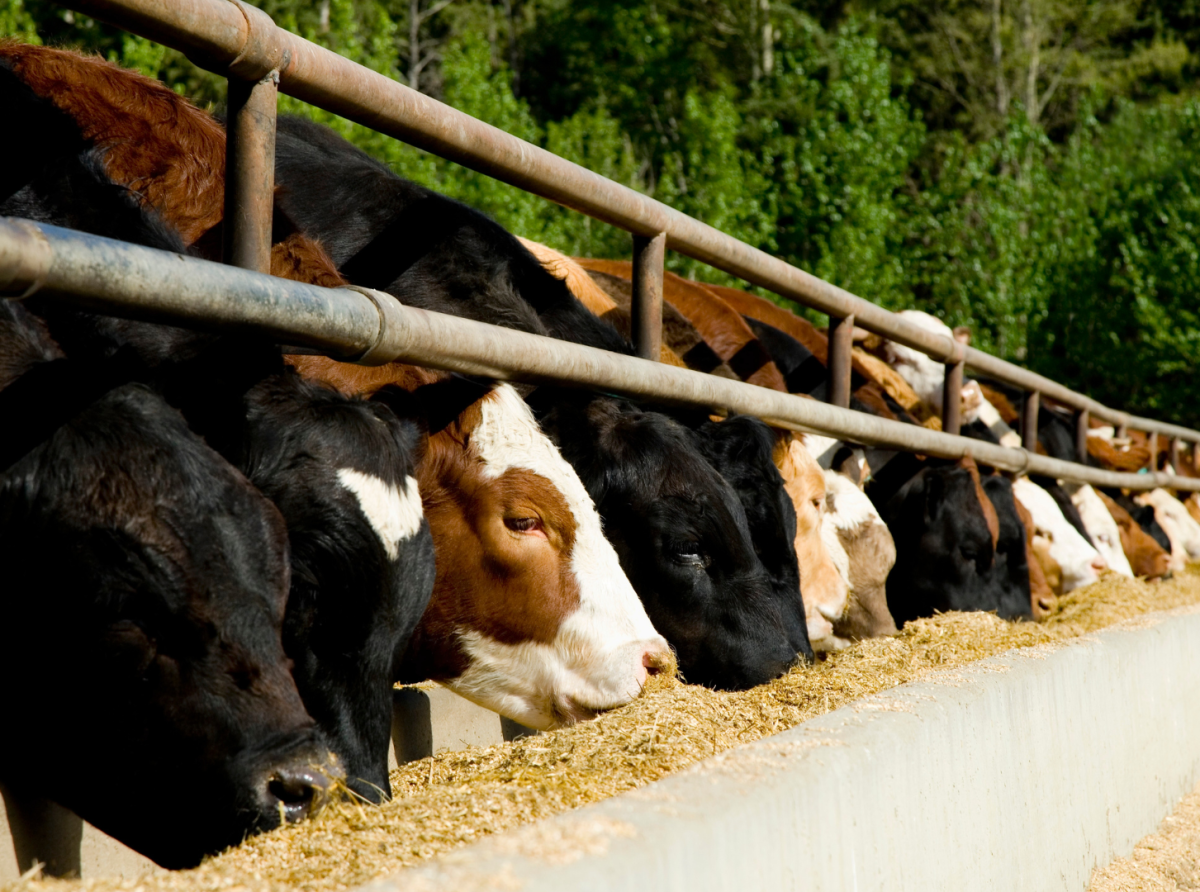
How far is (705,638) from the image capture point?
3.75m

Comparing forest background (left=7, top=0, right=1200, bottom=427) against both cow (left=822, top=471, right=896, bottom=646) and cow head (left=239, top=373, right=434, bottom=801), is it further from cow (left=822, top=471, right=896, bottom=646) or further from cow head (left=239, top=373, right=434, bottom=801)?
cow head (left=239, top=373, right=434, bottom=801)

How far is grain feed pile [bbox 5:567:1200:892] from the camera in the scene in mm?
1579

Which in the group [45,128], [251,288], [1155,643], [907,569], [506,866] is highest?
[45,128]

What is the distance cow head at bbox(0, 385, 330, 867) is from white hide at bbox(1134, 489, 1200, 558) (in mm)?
12381

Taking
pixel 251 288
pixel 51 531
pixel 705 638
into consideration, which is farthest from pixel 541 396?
pixel 51 531

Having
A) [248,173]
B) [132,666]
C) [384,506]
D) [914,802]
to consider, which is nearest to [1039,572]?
[914,802]

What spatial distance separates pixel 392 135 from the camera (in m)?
3.02

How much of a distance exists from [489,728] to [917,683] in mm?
1318

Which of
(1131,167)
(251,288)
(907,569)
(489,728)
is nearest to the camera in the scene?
(251,288)

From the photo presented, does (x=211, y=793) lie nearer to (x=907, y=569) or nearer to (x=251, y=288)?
(x=251, y=288)

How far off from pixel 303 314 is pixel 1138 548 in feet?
30.6

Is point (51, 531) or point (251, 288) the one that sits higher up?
point (251, 288)

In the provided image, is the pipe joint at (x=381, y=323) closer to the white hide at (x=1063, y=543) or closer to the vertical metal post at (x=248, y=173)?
the vertical metal post at (x=248, y=173)

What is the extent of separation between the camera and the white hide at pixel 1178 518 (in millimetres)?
12977
